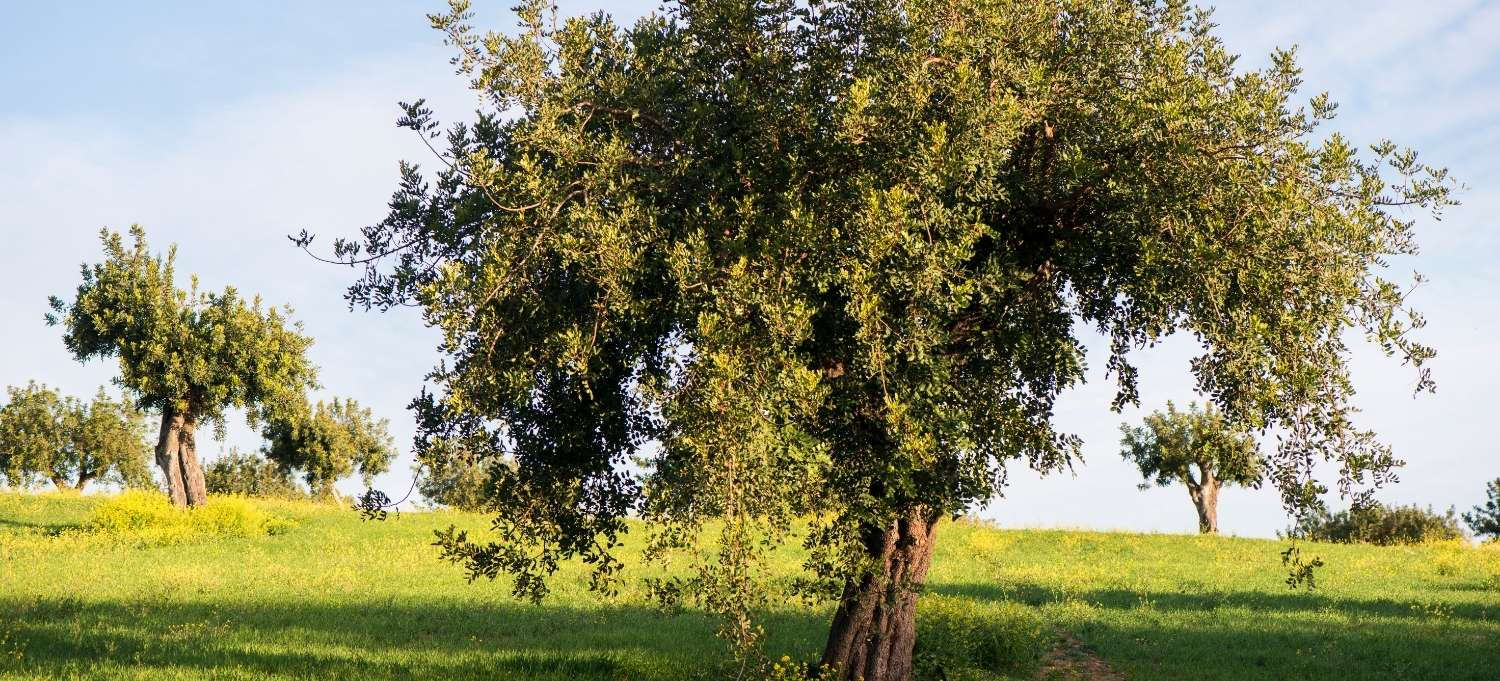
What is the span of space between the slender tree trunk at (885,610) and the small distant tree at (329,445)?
74282 millimetres

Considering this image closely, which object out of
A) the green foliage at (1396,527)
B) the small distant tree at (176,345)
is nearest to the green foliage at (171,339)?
the small distant tree at (176,345)

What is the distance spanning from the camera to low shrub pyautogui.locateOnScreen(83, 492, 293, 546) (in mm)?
47875

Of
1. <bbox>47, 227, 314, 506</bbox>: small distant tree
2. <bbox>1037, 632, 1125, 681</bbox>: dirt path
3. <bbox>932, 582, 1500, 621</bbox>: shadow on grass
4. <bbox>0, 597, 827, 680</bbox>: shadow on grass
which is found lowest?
<bbox>1037, 632, 1125, 681</bbox>: dirt path

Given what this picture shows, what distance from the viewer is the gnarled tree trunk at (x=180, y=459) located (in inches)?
2124

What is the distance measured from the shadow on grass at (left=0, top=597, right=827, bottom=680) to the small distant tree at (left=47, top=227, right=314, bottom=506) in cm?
2258

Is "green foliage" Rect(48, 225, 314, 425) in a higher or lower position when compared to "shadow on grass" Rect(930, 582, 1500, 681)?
higher

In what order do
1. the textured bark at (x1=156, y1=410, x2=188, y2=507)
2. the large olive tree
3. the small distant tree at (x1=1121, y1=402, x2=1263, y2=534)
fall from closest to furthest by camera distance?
1. the large olive tree
2. the textured bark at (x1=156, y1=410, x2=188, y2=507)
3. the small distant tree at (x1=1121, y1=402, x2=1263, y2=534)

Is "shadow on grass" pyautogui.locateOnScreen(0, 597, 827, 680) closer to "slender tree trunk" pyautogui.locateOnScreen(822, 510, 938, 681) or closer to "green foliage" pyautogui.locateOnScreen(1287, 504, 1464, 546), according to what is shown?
"slender tree trunk" pyautogui.locateOnScreen(822, 510, 938, 681)

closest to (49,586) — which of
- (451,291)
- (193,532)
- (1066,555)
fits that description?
(193,532)

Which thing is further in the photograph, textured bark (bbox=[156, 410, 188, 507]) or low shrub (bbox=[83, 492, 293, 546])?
textured bark (bbox=[156, 410, 188, 507])

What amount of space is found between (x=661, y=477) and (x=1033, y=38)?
7960mm

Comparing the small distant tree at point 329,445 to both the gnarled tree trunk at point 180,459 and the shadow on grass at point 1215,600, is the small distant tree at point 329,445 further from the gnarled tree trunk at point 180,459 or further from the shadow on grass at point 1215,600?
the shadow on grass at point 1215,600

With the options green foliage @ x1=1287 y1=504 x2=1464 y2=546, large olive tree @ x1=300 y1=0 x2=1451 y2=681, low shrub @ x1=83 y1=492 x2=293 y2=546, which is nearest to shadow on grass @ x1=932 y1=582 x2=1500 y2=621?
large olive tree @ x1=300 y1=0 x2=1451 y2=681

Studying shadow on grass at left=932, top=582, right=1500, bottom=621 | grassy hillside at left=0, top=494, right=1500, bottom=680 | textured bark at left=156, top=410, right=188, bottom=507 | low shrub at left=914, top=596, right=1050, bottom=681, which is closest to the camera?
grassy hillside at left=0, top=494, right=1500, bottom=680
